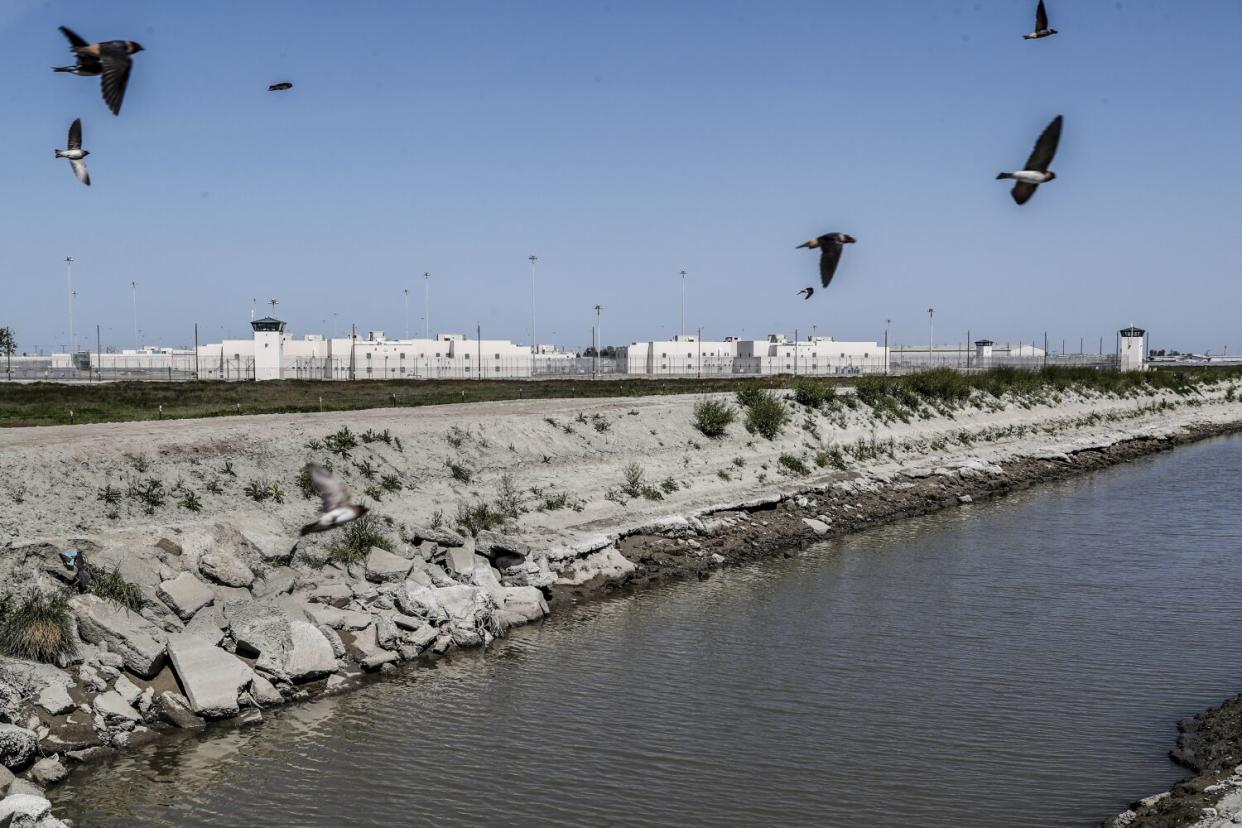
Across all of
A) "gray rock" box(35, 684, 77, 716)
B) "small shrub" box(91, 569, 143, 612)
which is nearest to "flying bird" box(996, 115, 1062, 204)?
"gray rock" box(35, 684, 77, 716)

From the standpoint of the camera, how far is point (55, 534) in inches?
701

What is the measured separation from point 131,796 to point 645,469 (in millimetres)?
18600

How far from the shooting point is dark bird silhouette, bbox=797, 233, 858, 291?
11516 mm

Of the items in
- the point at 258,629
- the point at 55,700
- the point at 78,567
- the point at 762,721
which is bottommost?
the point at 762,721

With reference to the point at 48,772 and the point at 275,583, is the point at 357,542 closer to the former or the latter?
the point at 275,583

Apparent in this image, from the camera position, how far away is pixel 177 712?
1435cm

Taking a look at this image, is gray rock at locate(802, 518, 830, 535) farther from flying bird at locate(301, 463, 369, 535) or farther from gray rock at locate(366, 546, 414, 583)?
flying bird at locate(301, 463, 369, 535)

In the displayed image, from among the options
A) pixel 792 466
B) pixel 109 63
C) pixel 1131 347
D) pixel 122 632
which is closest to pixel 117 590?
pixel 122 632

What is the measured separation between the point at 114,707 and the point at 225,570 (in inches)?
166

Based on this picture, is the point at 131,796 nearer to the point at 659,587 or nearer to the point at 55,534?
the point at 55,534

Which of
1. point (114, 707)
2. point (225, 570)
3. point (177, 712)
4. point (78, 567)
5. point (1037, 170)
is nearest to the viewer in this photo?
point (1037, 170)

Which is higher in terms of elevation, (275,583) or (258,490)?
(258,490)

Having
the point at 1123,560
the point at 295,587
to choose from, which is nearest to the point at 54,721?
the point at 295,587

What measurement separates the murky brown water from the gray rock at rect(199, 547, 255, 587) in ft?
11.5
